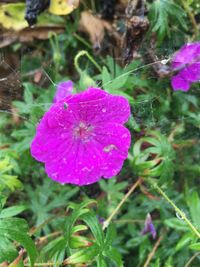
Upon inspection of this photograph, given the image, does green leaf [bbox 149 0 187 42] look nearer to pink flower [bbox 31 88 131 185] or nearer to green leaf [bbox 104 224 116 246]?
pink flower [bbox 31 88 131 185]

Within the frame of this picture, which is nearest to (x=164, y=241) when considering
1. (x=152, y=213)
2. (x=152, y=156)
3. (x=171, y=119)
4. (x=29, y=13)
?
(x=152, y=213)

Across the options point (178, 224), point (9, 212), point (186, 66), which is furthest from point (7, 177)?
point (186, 66)

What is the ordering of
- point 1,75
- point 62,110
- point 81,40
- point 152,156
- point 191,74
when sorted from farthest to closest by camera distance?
point 81,40 → point 152,156 → point 191,74 → point 1,75 → point 62,110

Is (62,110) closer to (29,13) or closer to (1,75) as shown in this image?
(1,75)

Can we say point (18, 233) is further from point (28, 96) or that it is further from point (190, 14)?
point (190, 14)

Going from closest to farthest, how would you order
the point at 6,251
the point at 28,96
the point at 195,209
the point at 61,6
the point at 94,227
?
the point at 6,251 → the point at 94,227 → the point at 195,209 → the point at 28,96 → the point at 61,6

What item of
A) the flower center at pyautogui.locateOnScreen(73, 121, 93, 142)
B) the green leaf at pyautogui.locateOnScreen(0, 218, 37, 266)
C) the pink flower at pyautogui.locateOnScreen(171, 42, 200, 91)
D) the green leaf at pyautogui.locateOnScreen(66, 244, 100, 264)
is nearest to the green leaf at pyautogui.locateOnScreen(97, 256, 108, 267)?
the green leaf at pyautogui.locateOnScreen(66, 244, 100, 264)

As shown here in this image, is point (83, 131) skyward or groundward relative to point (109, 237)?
skyward
